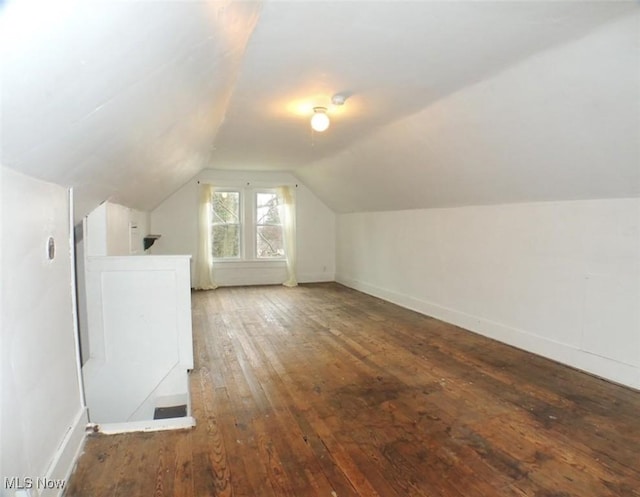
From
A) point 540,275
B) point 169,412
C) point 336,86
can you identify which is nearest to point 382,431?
point 169,412

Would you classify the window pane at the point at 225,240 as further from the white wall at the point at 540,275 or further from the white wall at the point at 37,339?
the white wall at the point at 37,339

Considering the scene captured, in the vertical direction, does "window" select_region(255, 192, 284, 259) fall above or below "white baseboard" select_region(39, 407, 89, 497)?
above

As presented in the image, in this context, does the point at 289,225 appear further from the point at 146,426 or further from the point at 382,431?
the point at 382,431

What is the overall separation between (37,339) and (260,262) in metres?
5.87

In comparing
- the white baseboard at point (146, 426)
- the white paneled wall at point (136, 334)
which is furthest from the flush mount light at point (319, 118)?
the white baseboard at point (146, 426)

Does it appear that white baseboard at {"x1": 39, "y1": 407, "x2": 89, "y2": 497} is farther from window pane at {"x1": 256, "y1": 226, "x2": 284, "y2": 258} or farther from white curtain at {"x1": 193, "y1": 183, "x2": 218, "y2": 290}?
window pane at {"x1": 256, "y1": 226, "x2": 284, "y2": 258}

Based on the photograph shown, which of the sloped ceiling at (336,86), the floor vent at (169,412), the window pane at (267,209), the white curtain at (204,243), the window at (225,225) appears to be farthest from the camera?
the window pane at (267,209)

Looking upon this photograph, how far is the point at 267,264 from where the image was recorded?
298 inches

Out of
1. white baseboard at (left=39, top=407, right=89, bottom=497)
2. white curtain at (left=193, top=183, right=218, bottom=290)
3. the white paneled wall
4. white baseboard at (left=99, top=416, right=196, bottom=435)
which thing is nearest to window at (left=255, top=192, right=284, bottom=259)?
white curtain at (left=193, top=183, right=218, bottom=290)

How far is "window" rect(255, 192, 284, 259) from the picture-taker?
7.51m

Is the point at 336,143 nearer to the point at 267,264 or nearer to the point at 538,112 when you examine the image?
the point at 538,112

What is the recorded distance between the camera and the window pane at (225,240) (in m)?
7.30

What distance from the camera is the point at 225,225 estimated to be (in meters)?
7.34

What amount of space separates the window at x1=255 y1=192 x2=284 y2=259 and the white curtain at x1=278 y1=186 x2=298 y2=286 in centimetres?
19
